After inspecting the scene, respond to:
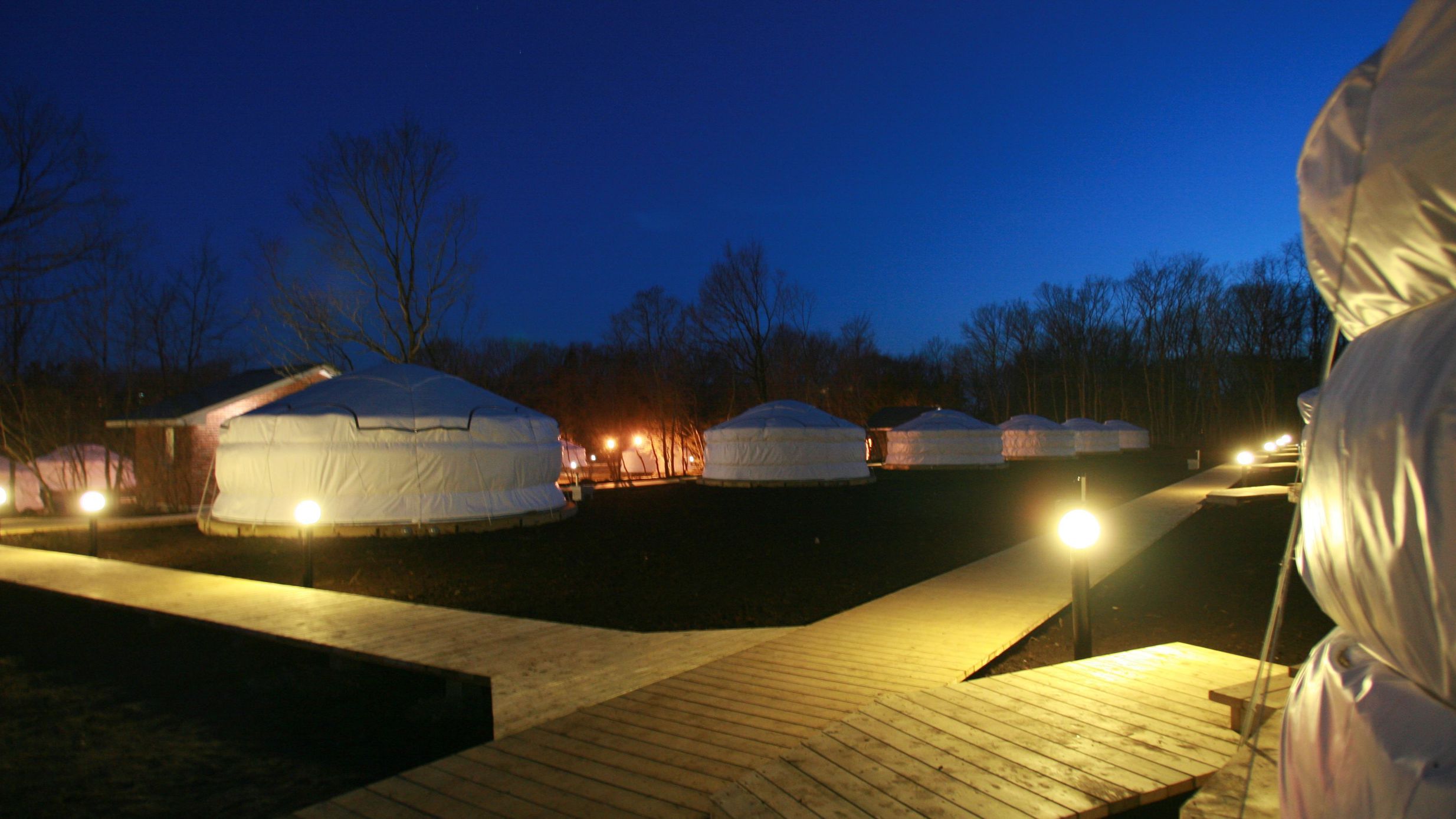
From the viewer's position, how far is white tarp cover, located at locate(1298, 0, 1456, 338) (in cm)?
115

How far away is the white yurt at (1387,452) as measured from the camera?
1066mm

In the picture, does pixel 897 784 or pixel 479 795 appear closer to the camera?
pixel 897 784

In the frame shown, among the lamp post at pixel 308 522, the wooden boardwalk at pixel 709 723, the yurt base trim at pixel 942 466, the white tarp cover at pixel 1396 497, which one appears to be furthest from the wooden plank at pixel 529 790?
the yurt base trim at pixel 942 466

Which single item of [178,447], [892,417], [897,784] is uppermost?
[892,417]

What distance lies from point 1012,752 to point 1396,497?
2.22 meters

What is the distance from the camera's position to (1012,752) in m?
3.02

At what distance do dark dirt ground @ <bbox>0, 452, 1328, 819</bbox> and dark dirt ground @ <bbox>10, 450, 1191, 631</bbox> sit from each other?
49 millimetres

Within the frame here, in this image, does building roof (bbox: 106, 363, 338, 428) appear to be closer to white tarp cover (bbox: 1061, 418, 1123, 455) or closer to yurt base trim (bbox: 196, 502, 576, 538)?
yurt base trim (bbox: 196, 502, 576, 538)

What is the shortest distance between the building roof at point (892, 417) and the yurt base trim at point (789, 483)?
20639mm

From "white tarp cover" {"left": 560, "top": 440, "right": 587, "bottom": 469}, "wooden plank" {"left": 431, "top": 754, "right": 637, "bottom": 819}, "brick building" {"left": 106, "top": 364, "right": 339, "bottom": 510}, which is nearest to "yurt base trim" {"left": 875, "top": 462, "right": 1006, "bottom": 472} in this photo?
"white tarp cover" {"left": 560, "top": 440, "right": 587, "bottom": 469}

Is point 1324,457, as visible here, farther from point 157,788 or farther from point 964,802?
point 157,788

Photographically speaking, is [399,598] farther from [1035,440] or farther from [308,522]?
[1035,440]

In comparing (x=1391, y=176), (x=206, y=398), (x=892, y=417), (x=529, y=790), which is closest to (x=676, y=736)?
(x=529, y=790)

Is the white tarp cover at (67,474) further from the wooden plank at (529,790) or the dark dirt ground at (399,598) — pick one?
the wooden plank at (529,790)
